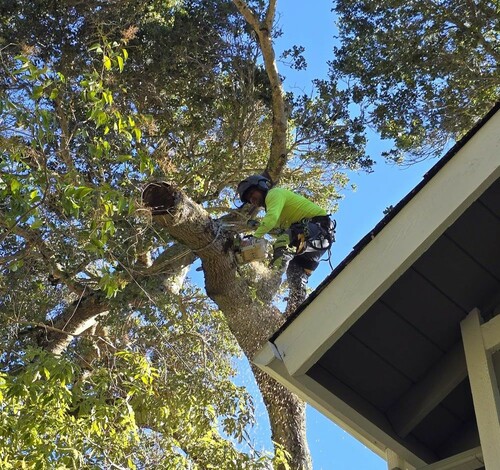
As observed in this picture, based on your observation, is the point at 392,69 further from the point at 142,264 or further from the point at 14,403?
the point at 14,403

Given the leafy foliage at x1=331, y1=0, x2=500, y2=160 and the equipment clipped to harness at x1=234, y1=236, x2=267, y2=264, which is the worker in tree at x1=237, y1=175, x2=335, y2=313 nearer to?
the equipment clipped to harness at x1=234, y1=236, x2=267, y2=264

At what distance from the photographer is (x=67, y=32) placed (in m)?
11.1

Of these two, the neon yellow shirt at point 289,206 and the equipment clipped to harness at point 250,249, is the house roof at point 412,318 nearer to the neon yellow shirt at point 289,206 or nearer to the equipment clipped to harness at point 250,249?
the neon yellow shirt at point 289,206

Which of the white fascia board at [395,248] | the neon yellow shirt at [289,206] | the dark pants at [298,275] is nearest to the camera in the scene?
the white fascia board at [395,248]

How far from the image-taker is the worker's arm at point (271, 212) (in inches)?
244

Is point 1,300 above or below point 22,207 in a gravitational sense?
below

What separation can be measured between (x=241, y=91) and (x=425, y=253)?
790cm

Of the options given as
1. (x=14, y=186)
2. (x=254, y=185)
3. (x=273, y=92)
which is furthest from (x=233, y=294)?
(x=14, y=186)

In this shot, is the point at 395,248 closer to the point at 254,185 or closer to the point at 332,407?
the point at 332,407

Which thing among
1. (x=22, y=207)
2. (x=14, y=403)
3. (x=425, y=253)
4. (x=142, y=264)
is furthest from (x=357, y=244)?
(x=142, y=264)

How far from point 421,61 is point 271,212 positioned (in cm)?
587

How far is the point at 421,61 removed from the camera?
11.2 m

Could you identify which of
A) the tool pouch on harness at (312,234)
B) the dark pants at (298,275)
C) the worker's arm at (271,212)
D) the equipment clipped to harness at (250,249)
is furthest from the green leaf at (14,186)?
the dark pants at (298,275)

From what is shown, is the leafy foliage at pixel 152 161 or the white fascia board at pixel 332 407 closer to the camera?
the white fascia board at pixel 332 407
